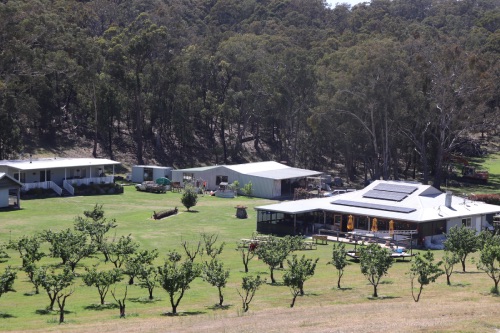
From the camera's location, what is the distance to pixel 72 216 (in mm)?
56500

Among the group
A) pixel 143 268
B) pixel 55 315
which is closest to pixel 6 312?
pixel 55 315

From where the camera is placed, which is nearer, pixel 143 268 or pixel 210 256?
pixel 143 268

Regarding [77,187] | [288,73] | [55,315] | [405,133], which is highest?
[288,73]

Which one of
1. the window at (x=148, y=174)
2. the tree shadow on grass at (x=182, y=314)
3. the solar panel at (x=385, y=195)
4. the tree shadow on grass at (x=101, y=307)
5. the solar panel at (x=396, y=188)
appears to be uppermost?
the window at (x=148, y=174)

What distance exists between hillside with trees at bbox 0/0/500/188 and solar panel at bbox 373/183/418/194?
22.9 metres

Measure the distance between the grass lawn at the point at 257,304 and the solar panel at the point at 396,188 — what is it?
33.1 ft

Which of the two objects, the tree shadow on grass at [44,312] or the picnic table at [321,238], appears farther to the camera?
the picnic table at [321,238]

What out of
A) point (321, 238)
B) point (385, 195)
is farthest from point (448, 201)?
point (321, 238)

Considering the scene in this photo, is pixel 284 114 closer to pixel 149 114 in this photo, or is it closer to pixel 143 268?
pixel 149 114

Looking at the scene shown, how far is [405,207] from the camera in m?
52.7

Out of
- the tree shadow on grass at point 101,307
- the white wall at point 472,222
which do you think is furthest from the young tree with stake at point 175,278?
the white wall at point 472,222

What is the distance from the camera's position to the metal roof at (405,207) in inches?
2021

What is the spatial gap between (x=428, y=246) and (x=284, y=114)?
4627 cm

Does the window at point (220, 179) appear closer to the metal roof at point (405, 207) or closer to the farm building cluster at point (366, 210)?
the farm building cluster at point (366, 210)
